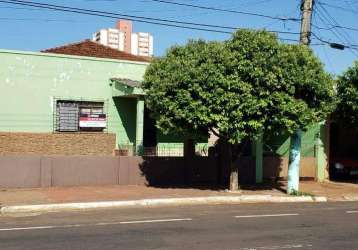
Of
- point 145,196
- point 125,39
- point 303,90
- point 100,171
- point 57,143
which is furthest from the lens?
point 125,39

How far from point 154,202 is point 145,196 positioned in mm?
1274

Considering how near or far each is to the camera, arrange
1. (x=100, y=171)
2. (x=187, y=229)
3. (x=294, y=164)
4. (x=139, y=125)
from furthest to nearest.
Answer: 1. (x=139, y=125)
2. (x=100, y=171)
3. (x=294, y=164)
4. (x=187, y=229)

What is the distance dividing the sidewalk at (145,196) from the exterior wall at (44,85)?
10.4 ft

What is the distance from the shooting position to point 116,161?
67.7 feet

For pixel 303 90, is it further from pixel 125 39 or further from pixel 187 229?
pixel 125 39

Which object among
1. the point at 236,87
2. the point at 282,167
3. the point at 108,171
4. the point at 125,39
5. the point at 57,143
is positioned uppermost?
the point at 125,39

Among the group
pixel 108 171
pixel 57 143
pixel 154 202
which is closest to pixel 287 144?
pixel 108 171

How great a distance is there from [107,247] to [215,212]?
5.73m

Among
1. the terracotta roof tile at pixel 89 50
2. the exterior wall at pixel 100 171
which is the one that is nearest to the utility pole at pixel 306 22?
the exterior wall at pixel 100 171

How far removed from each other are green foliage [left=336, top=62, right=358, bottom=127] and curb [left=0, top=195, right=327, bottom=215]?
4.67m

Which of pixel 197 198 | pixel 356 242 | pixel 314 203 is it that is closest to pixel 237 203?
pixel 197 198

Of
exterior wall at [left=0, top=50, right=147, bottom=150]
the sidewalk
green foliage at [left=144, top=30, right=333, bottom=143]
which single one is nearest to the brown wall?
exterior wall at [left=0, top=50, right=147, bottom=150]

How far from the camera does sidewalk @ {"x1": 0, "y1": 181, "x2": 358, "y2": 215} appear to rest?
52.9 feet

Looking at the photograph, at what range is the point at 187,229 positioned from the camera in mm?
11273
